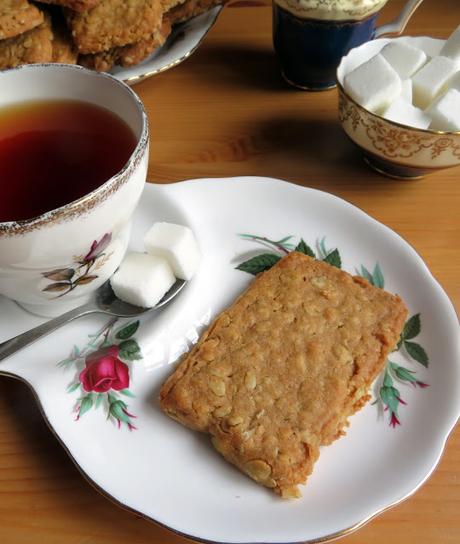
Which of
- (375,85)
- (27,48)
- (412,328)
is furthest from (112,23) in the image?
(412,328)

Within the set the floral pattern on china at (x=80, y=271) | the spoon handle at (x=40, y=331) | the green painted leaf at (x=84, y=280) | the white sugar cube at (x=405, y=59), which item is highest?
the white sugar cube at (x=405, y=59)

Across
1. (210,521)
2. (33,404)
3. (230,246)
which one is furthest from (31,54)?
(210,521)

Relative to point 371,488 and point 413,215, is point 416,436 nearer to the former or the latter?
point 371,488

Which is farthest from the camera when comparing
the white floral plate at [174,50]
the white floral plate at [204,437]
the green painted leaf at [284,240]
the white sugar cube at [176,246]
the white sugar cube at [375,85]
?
the white floral plate at [174,50]

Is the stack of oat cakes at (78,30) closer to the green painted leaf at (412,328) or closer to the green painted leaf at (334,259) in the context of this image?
the green painted leaf at (334,259)

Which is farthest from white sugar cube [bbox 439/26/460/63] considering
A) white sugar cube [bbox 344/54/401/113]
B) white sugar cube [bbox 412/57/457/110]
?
white sugar cube [bbox 344/54/401/113]

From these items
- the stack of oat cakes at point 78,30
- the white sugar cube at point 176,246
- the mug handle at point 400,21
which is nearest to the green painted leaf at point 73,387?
the white sugar cube at point 176,246

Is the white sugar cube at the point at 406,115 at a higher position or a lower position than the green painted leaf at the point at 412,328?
higher

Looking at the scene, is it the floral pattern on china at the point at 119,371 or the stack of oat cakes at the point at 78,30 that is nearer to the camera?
the floral pattern on china at the point at 119,371
